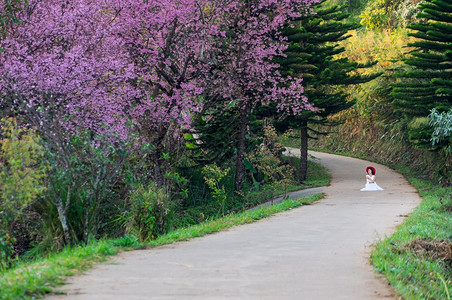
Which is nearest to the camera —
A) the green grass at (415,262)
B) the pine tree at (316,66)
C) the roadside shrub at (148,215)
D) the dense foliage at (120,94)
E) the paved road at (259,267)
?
the paved road at (259,267)

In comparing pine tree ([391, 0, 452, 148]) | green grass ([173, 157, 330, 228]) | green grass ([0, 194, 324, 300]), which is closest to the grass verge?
green grass ([0, 194, 324, 300])

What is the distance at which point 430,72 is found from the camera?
2002cm

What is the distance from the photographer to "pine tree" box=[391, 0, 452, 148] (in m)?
19.3

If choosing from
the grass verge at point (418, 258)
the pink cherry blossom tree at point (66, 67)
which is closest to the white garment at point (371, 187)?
the grass verge at point (418, 258)

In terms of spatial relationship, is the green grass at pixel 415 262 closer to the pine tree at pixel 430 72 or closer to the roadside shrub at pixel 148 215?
the roadside shrub at pixel 148 215

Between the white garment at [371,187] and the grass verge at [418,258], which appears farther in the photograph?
the white garment at [371,187]

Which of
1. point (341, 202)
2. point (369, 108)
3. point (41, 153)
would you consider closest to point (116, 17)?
point (341, 202)

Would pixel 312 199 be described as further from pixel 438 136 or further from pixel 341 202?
pixel 438 136

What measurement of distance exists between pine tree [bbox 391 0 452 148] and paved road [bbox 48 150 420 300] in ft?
29.7

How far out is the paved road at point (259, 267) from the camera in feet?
18.0

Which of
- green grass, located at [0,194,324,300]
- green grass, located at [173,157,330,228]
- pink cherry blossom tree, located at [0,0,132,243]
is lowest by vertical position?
green grass, located at [173,157,330,228]

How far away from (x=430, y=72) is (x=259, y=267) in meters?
15.3

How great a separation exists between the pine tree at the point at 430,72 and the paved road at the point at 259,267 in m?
9.05

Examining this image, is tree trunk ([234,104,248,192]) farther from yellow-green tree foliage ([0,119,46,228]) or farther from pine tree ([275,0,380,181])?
yellow-green tree foliage ([0,119,46,228])
